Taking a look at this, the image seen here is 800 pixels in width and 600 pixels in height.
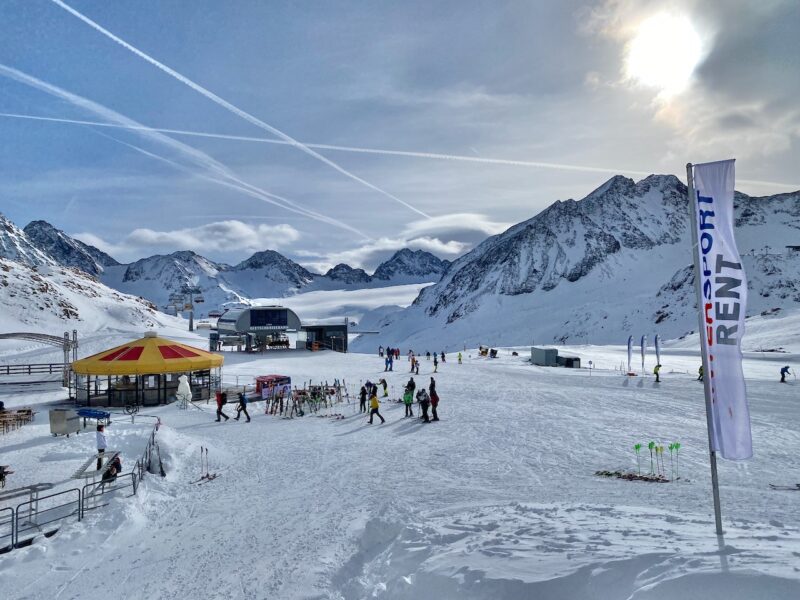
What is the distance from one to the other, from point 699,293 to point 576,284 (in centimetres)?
13373

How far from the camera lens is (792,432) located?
17.7 meters

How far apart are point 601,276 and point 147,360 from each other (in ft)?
429

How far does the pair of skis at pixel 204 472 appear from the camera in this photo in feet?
41.4

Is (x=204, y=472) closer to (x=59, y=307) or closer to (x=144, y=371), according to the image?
(x=144, y=371)

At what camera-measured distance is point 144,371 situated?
23188mm

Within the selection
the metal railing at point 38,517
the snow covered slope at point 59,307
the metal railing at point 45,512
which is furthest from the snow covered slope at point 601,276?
the metal railing at point 38,517

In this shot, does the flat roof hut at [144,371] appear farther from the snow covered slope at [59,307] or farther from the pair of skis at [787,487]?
the snow covered slope at [59,307]

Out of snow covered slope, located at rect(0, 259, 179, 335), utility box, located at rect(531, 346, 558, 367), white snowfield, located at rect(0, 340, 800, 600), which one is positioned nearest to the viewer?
white snowfield, located at rect(0, 340, 800, 600)

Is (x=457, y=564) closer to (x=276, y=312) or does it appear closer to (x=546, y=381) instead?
(x=546, y=381)

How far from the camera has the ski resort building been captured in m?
54.8

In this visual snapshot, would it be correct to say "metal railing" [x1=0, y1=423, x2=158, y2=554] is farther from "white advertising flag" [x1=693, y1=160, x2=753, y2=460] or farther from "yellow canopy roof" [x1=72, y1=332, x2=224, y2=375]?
"yellow canopy roof" [x1=72, y1=332, x2=224, y2=375]

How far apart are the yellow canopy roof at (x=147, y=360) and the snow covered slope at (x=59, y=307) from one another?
47988 mm

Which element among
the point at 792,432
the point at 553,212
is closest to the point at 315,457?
the point at 792,432

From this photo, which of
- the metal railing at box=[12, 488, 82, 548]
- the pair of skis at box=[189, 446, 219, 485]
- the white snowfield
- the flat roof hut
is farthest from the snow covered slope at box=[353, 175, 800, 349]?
the metal railing at box=[12, 488, 82, 548]
